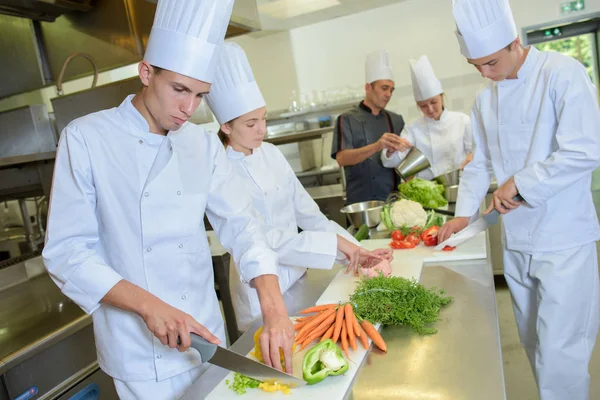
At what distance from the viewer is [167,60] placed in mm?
1306

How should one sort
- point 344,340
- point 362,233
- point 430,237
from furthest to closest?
point 362,233 → point 430,237 → point 344,340

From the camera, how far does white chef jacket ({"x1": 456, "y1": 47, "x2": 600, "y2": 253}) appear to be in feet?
5.88

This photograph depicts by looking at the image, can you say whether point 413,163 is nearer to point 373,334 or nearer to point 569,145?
point 569,145

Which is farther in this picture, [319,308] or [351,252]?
[351,252]

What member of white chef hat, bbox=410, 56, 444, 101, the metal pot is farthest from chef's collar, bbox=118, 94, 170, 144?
white chef hat, bbox=410, 56, 444, 101

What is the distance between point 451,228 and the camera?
Result: 2.16 meters

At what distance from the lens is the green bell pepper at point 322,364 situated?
1.12 meters

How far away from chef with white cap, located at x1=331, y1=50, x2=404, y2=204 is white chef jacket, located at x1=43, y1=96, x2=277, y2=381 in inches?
82.1

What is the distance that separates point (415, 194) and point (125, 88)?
5.62 feet

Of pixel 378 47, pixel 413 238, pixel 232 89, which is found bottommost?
pixel 413 238

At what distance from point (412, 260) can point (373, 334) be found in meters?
0.75

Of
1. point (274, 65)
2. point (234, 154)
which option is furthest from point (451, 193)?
point (274, 65)

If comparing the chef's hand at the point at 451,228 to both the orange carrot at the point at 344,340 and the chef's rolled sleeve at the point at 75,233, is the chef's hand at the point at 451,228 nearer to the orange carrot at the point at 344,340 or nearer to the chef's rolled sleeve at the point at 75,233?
the orange carrot at the point at 344,340

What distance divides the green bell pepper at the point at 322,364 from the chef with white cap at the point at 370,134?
238 centimetres
